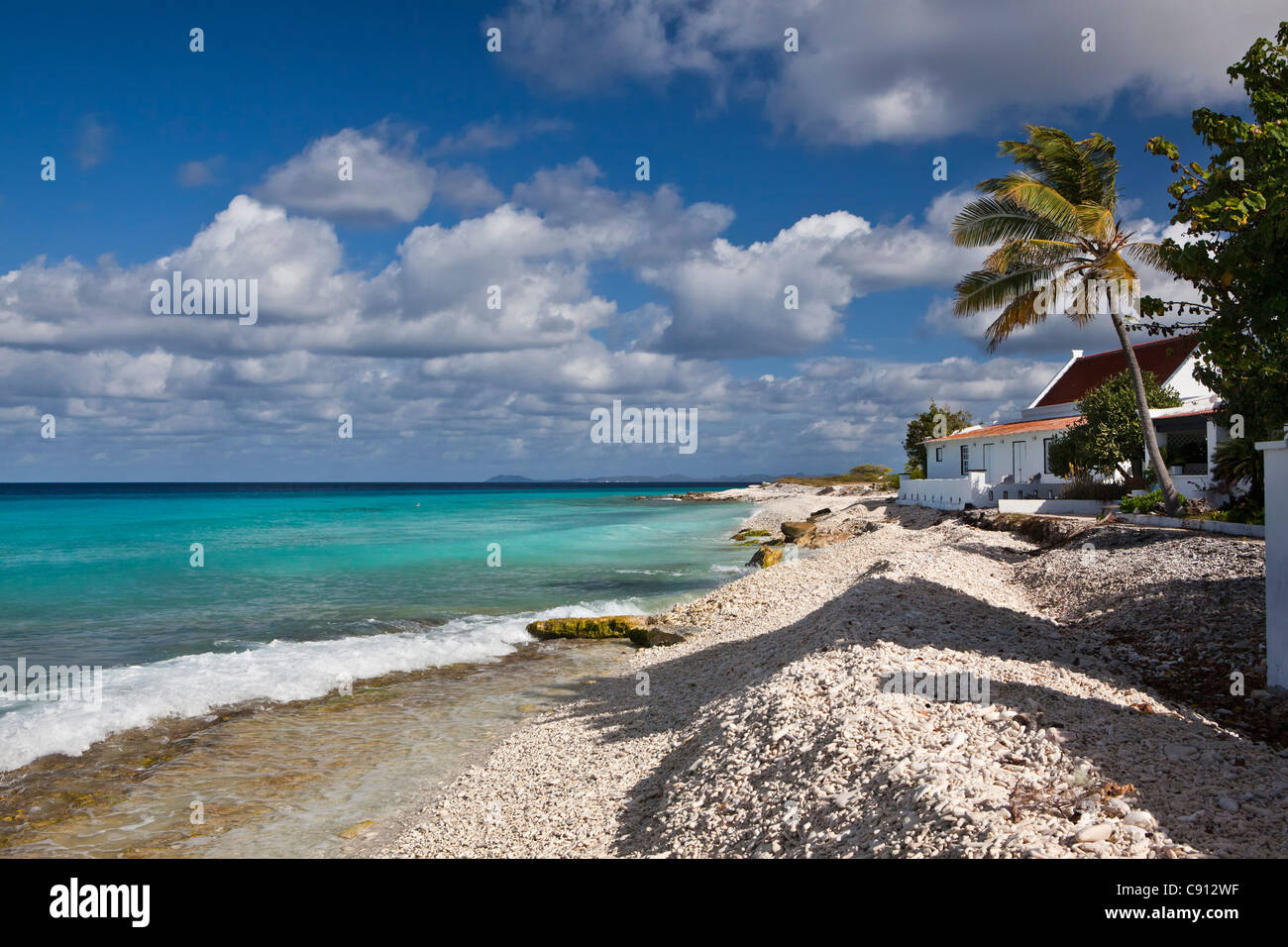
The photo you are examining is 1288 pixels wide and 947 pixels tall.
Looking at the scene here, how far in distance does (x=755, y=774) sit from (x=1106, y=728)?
2873 millimetres

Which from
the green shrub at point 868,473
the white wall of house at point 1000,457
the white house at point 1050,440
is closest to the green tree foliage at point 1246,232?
the white house at point 1050,440

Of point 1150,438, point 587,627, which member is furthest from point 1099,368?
point 587,627

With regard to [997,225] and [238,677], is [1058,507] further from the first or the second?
[238,677]

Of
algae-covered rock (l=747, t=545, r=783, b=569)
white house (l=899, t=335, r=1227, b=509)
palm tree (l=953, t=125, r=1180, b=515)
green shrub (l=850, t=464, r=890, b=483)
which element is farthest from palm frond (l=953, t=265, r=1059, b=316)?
green shrub (l=850, t=464, r=890, b=483)

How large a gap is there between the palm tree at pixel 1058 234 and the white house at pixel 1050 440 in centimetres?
354

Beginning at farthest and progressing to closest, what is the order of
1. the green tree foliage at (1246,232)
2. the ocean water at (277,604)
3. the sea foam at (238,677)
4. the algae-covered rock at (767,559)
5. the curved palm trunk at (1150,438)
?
the algae-covered rock at (767,559), the curved palm trunk at (1150,438), the ocean water at (277,604), the sea foam at (238,677), the green tree foliage at (1246,232)

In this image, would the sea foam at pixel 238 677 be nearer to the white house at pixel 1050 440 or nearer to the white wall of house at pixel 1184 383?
the white house at pixel 1050 440

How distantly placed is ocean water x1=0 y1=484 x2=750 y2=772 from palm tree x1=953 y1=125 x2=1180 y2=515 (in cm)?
1247

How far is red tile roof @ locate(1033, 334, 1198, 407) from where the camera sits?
31.6 metres

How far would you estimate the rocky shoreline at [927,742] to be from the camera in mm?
4777

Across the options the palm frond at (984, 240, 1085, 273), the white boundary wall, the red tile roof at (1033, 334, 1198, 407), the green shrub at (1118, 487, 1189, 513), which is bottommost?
the white boundary wall

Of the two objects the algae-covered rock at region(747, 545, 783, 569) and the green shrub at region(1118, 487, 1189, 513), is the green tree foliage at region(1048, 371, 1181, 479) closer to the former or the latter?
the green shrub at region(1118, 487, 1189, 513)

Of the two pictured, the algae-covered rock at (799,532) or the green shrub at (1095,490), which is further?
the algae-covered rock at (799,532)
